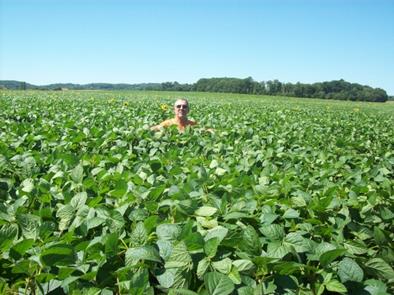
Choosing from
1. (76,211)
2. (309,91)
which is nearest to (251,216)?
(76,211)

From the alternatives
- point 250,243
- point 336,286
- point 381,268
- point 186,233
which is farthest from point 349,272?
point 186,233

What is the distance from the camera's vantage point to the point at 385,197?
2326 mm

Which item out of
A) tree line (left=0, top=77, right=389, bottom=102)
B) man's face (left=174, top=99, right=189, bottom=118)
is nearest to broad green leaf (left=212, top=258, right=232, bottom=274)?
man's face (left=174, top=99, right=189, bottom=118)

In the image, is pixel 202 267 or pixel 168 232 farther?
pixel 168 232

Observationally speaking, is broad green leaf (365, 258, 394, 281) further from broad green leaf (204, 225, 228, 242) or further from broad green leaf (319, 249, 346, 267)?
broad green leaf (204, 225, 228, 242)

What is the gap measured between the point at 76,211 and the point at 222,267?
81cm

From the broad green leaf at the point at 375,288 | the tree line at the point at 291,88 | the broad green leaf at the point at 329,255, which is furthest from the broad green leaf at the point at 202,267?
the tree line at the point at 291,88

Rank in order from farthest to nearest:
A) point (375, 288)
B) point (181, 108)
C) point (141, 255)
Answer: point (181, 108) → point (375, 288) → point (141, 255)

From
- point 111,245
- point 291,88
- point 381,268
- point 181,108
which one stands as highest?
point 291,88

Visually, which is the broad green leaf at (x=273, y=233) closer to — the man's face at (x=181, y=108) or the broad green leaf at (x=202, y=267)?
the broad green leaf at (x=202, y=267)

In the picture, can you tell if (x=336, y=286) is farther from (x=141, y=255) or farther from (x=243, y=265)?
(x=141, y=255)

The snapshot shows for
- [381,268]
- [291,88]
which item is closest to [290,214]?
[381,268]

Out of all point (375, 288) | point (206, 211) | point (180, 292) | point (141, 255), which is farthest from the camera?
point (206, 211)

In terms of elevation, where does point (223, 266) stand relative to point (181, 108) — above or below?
below
